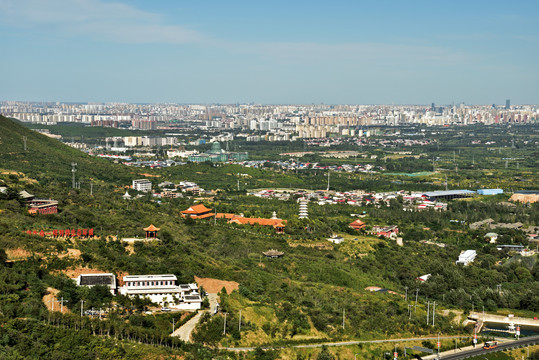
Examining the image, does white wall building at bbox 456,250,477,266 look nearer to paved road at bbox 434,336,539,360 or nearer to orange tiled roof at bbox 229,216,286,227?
orange tiled roof at bbox 229,216,286,227

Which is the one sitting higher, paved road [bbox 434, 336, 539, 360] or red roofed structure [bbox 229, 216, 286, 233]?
red roofed structure [bbox 229, 216, 286, 233]

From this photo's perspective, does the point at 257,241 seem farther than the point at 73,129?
No

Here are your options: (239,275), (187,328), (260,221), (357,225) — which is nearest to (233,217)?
(260,221)

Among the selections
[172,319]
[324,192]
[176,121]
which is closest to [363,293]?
[172,319]

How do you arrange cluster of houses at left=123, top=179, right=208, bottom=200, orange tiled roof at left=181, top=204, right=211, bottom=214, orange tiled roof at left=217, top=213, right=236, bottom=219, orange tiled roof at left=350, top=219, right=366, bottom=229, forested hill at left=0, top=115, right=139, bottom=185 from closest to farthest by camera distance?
orange tiled roof at left=181, top=204, right=211, bottom=214
orange tiled roof at left=217, top=213, right=236, bottom=219
orange tiled roof at left=350, top=219, right=366, bottom=229
forested hill at left=0, top=115, right=139, bottom=185
cluster of houses at left=123, top=179, right=208, bottom=200

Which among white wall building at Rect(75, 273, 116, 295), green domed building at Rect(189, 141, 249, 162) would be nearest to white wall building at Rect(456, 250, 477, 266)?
white wall building at Rect(75, 273, 116, 295)

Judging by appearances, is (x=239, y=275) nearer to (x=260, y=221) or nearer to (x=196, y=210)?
(x=260, y=221)

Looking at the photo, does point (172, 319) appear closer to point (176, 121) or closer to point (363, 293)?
point (363, 293)
